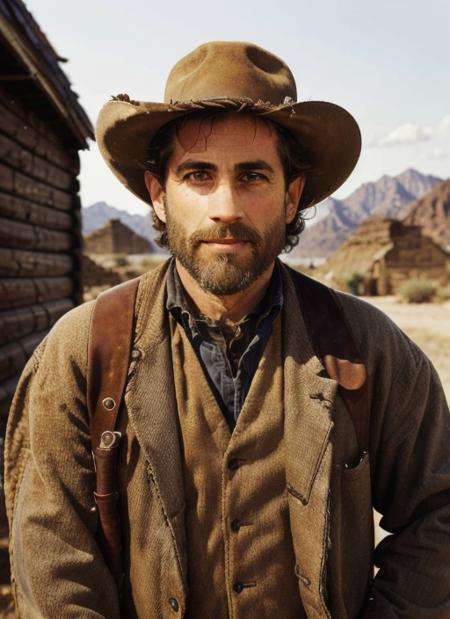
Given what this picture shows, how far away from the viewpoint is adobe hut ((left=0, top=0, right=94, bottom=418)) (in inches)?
161

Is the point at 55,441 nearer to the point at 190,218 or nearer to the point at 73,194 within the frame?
the point at 190,218

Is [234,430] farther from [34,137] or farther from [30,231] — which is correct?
[34,137]

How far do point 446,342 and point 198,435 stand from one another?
1020 centimetres

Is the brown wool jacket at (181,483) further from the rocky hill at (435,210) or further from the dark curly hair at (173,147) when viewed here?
the rocky hill at (435,210)

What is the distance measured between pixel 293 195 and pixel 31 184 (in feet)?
12.9

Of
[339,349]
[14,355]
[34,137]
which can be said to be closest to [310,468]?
[339,349]

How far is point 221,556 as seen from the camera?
138 cm

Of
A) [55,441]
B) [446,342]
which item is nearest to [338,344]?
[55,441]

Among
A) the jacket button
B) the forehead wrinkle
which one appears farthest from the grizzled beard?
the jacket button

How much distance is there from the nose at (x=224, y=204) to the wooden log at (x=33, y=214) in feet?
11.2

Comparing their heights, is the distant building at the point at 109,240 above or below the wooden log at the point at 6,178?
above

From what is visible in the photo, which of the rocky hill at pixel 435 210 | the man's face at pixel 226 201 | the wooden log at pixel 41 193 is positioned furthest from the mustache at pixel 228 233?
the rocky hill at pixel 435 210

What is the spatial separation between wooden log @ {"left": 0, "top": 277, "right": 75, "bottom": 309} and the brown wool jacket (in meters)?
3.15

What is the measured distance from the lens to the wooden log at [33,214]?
4.40 m
